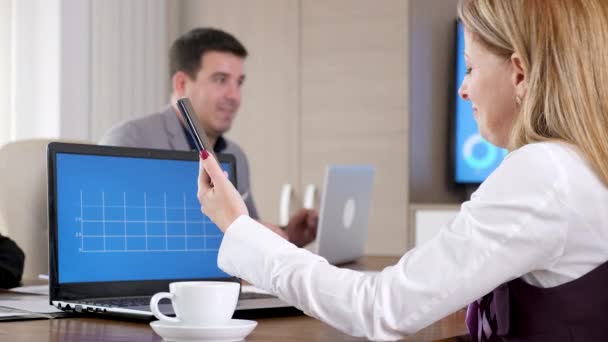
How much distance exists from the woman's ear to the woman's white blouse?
0.10 m

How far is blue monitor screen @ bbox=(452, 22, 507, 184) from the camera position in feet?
14.6

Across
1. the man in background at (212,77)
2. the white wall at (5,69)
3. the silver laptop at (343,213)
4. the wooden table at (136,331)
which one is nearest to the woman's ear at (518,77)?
the wooden table at (136,331)

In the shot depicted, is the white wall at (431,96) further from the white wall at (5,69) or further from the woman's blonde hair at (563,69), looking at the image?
the woman's blonde hair at (563,69)

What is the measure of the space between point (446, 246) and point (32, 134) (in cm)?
309

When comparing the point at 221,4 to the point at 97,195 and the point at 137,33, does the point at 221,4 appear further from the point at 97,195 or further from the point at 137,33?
the point at 97,195

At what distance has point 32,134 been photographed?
384cm

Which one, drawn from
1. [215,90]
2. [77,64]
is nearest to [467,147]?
[215,90]

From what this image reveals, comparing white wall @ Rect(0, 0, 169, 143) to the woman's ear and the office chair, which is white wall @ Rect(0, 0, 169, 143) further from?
the woman's ear

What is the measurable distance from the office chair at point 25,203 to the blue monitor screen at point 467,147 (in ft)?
8.15

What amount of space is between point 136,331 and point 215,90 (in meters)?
2.15

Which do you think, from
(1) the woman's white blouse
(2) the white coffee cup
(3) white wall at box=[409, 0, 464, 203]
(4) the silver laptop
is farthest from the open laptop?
(3) white wall at box=[409, 0, 464, 203]

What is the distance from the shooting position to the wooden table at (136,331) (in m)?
1.17

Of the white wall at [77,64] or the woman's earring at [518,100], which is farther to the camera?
the white wall at [77,64]

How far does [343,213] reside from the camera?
260cm
